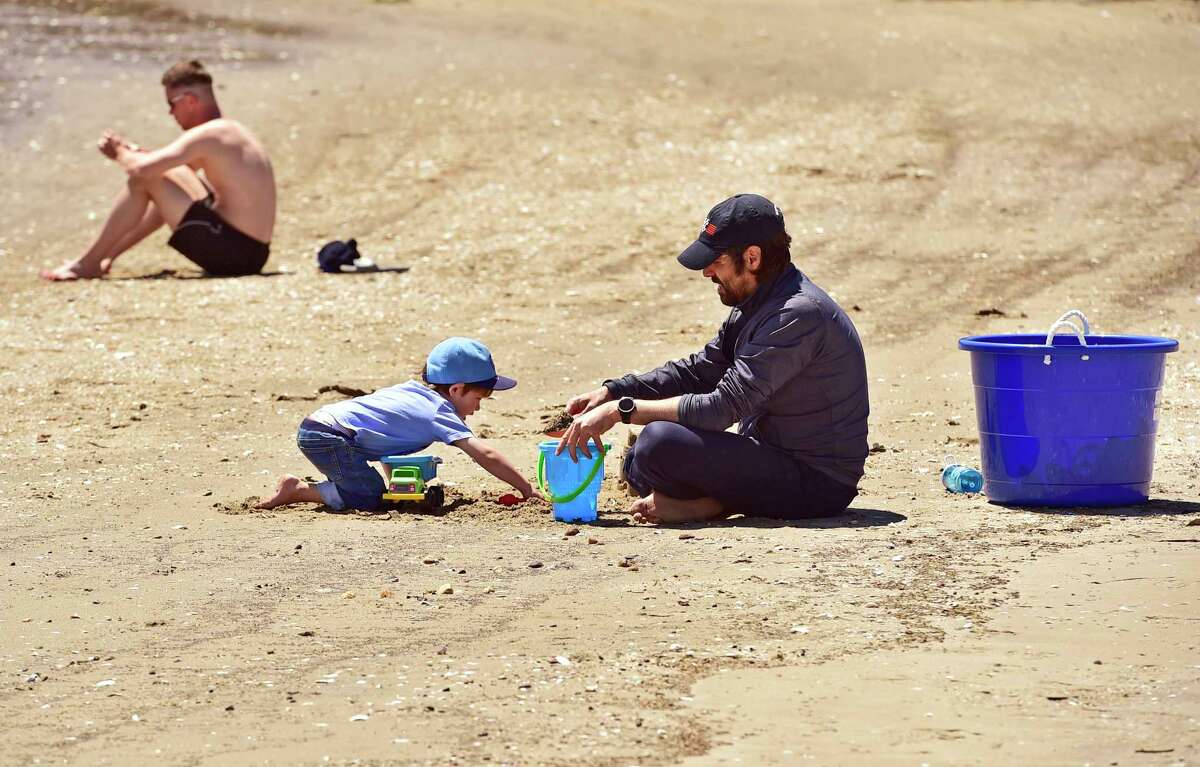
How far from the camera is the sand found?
427cm

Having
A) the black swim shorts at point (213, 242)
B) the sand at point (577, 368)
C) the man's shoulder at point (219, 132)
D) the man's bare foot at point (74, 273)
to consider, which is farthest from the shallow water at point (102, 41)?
the man's shoulder at point (219, 132)

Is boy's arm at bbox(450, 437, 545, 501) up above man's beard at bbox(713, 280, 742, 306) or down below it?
below

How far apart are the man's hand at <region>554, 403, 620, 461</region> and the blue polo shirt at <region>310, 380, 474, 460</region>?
1.58 feet

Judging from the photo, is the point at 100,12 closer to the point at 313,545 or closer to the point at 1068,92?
the point at 1068,92

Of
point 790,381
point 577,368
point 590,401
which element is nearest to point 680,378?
point 590,401

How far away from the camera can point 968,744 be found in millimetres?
3934

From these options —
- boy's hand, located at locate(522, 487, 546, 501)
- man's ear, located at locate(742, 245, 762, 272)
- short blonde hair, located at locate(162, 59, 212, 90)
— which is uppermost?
short blonde hair, located at locate(162, 59, 212, 90)

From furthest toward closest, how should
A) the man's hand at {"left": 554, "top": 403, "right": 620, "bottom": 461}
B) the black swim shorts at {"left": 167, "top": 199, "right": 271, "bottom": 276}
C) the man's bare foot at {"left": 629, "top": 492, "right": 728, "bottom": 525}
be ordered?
the black swim shorts at {"left": 167, "top": 199, "right": 271, "bottom": 276} → the man's bare foot at {"left": 629, "top": 492, "right": 728, "bottom": 525} → the man's hand at {"left": 554, "top": 403, "right": 620, "bottom": 461}

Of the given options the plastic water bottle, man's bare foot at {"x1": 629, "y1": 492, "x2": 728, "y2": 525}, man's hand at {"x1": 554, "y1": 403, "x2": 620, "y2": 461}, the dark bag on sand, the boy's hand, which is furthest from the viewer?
the dark bag on sand

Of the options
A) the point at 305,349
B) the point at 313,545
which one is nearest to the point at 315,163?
the point at 305,349

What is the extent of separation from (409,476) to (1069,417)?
2303 mm

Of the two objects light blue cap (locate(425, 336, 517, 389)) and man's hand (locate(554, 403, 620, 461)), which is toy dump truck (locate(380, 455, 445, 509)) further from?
man's hand (locate(554, 403, 620, 461))

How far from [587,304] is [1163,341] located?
4.94 metres

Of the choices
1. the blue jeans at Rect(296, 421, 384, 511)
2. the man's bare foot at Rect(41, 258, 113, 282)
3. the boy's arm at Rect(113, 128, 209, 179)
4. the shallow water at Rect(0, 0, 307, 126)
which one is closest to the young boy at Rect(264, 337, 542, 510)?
the blue jeans at Rect(296, 421, 384, 511)
